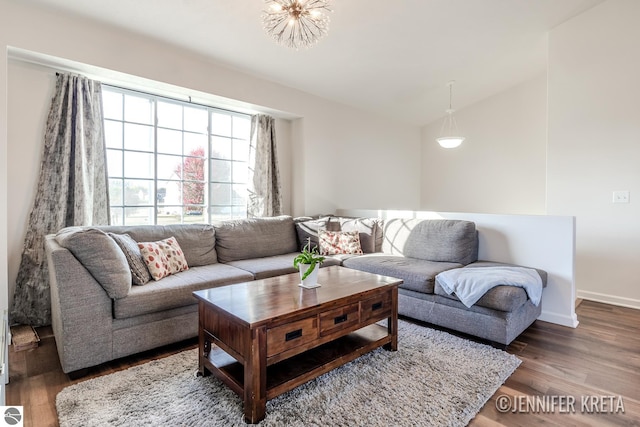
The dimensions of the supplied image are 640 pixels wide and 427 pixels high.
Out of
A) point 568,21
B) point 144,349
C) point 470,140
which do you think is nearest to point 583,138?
point 568,21

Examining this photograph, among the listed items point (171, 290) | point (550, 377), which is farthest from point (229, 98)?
point (550, 377)

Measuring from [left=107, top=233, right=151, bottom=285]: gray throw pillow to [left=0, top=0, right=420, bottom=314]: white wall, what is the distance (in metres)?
0.84

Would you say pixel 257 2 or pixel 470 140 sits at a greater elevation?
pixel 257 2

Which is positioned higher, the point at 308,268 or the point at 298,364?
the point at 308,268

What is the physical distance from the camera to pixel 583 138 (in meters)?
3.62

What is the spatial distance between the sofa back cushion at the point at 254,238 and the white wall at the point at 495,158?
337 centimetres

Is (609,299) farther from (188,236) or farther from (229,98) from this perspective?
(229,98)

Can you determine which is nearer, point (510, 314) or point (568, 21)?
point (510, 314)

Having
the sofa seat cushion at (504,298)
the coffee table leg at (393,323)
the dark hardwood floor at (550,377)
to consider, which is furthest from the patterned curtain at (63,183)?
the sofa seat cushion at (504,298)

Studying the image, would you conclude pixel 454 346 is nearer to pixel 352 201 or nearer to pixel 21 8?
pixel 352 201

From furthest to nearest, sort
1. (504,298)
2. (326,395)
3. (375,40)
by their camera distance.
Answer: (375,40) < (504,298) < (326,395)

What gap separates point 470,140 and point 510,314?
423 cm

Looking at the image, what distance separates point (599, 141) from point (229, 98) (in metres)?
4.00

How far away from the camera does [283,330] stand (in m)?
1.71
